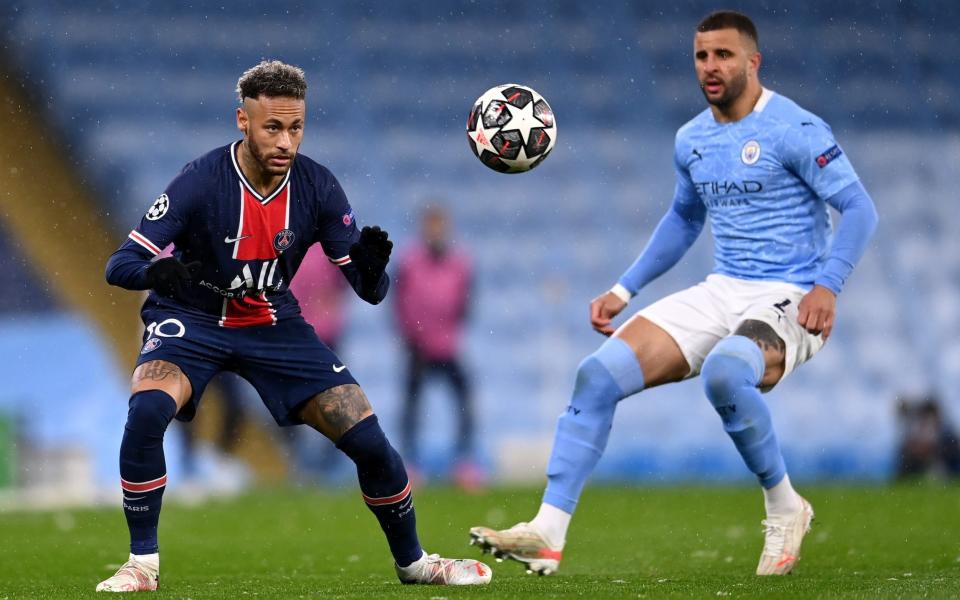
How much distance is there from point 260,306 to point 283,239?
10.5 inches

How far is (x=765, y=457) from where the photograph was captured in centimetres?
562

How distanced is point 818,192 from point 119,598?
3021 millimetres

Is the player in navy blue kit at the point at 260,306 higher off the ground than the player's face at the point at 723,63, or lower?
lower

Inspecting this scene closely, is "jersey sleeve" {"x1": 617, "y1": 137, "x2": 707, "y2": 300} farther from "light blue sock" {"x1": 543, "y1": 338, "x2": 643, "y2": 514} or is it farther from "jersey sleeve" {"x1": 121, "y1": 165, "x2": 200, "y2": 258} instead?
"jersey sleeve" {"x1": 121, "y1": 165, "x2": 200, "y2": 258}

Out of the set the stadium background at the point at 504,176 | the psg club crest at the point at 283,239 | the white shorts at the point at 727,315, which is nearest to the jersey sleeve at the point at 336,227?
the psg club crest at the point at 283,239

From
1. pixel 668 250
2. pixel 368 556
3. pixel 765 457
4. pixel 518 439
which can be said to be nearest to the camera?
pixel 765 457

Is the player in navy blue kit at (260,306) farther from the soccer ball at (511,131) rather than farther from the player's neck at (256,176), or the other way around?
the soccer ball at (511,131)

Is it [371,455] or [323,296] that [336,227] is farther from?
[323,296]

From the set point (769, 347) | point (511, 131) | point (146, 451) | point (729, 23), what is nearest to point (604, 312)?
point (769, 347)

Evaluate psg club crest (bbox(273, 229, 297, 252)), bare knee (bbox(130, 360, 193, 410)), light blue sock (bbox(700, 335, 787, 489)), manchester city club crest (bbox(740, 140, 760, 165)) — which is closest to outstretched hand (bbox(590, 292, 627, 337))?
light blue sock (bbox(700, 335, 787, 489))

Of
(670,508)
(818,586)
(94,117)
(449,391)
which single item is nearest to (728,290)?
(818,586)

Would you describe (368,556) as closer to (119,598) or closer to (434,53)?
Result: (119,598)

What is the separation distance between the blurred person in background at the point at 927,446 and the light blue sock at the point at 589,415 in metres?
7.74

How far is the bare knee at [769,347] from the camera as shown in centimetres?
561
